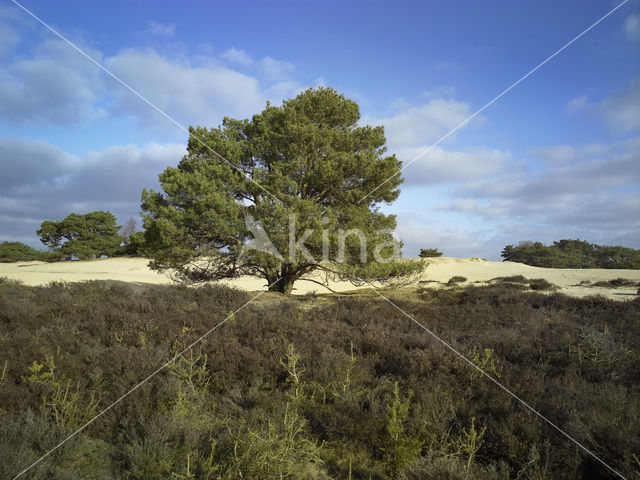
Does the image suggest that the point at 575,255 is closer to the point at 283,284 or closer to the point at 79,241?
the point at 283,284

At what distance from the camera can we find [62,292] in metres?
9.10

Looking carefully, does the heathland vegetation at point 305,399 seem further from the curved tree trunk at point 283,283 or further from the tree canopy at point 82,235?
the tree canopy at point 82,235

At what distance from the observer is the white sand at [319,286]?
18.5 meters

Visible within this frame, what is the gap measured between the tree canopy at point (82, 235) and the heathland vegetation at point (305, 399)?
34.3 metres

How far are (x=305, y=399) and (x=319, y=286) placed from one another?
70.3 feet


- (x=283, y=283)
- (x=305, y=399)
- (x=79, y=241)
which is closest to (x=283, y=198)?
(x=283, y=283)

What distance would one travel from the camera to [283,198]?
38.0ft

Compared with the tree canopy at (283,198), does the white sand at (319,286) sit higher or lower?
Answer: lower

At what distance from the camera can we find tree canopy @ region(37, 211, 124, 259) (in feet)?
117

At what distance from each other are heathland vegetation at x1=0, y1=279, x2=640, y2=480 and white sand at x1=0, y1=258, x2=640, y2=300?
379 inches

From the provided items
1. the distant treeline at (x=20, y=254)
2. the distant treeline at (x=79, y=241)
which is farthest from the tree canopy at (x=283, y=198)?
the distant treeline at (x=20, y=254)

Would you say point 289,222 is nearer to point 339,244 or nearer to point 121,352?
point 339,244

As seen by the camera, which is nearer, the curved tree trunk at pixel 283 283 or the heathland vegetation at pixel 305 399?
the heathland vegetation at pixel 305 399

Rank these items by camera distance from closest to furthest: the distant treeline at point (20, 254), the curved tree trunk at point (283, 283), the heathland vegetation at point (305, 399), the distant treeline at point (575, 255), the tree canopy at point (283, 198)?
the heathland vegetation at point (305, 399)
the tree canopy at point (283, 198)
the curved tree trunk at point (283, 283)
the distant treeline at point (575, 255)
the distant treeline at point (20, 254)
